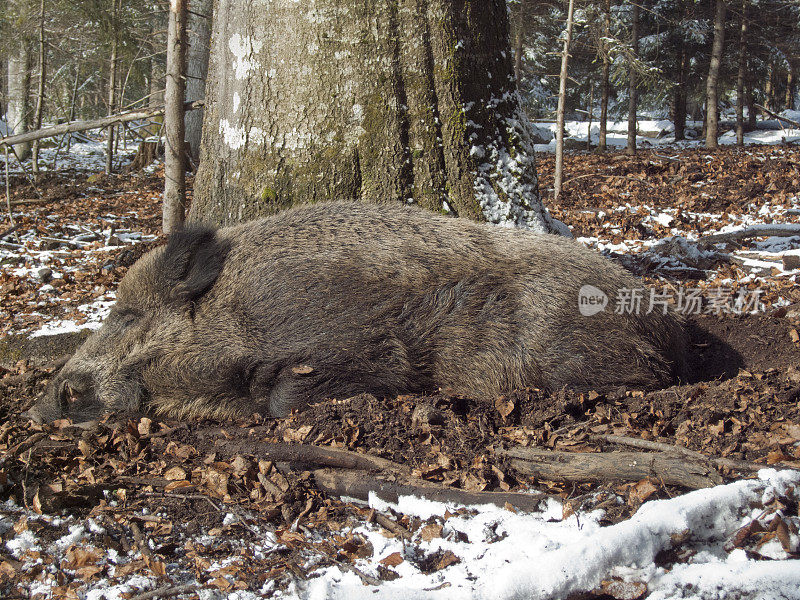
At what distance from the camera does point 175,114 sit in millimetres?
6484

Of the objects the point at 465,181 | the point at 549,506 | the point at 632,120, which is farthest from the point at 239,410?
the point at 632,120

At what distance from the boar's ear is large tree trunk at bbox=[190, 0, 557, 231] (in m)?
0.84

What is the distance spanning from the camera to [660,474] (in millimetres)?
2746

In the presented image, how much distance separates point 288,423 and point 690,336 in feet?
10.4

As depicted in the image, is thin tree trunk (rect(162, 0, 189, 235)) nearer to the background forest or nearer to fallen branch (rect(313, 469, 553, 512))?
fallen branch (rect(313, 469, 553, 512))

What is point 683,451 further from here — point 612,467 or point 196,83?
point 196,83

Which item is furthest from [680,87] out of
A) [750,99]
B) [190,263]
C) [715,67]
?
[190,263]

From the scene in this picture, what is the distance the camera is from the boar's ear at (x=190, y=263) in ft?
13.0

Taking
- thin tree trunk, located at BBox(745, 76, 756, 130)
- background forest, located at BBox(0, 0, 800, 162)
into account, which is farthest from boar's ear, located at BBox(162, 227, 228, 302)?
thin tree trunk, located at BBox(745, 76, 756, 130)

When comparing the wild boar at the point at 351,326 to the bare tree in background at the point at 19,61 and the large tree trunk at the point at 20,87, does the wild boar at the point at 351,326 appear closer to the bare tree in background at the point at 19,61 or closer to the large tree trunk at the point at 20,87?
the bare tree in background at the point at 19,61

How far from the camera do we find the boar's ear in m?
3.97

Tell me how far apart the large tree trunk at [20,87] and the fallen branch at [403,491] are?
16575 millimetres

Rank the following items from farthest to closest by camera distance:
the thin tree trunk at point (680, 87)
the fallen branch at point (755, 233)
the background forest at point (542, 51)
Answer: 1. the thin tree trunk at point (680, 87)
2. the background forest at point (542, 51)
3. the fallen branch at point (755, 233)

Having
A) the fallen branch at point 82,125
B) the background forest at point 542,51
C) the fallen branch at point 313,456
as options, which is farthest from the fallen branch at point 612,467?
the background forest at point 542,51
